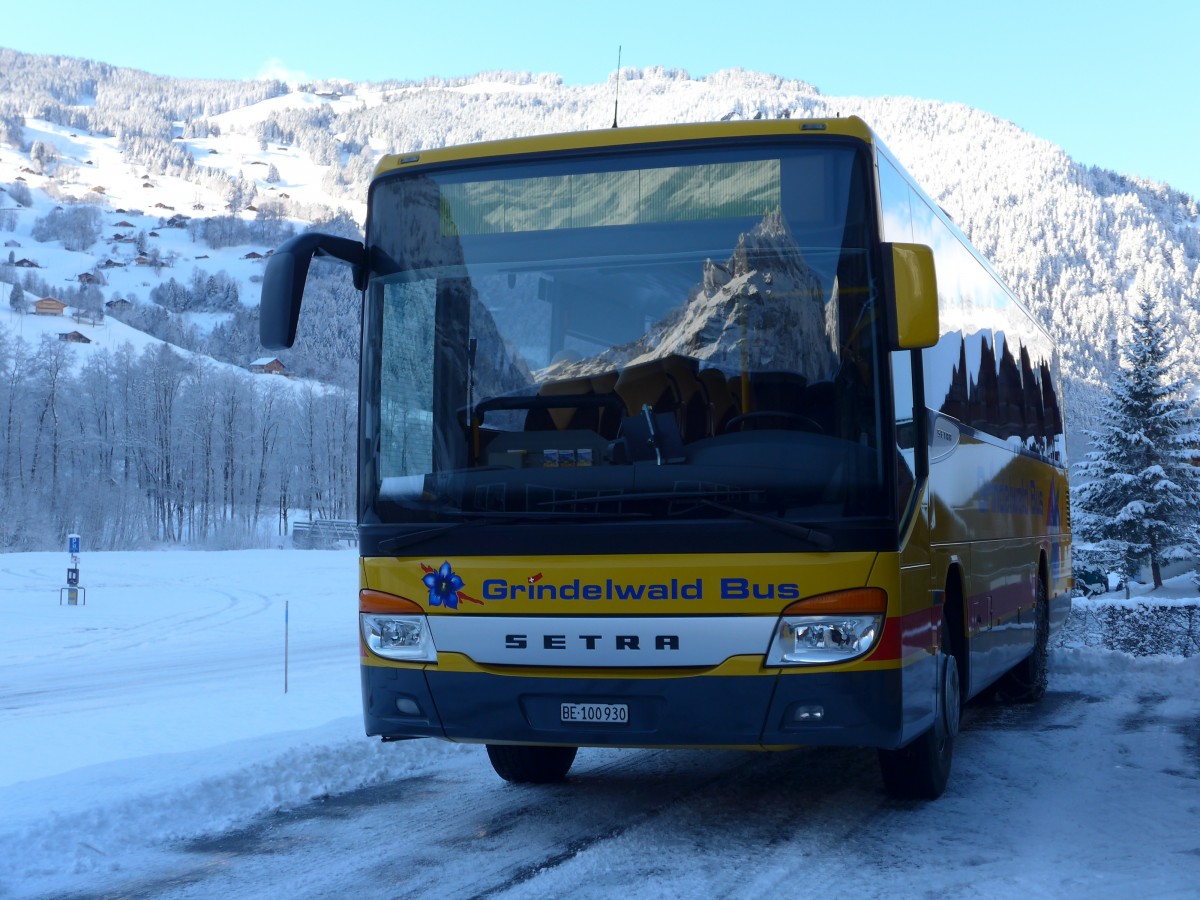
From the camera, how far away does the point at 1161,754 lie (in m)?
8.77

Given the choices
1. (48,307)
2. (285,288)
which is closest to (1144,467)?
(285,288)

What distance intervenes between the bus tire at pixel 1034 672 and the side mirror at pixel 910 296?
6398mm

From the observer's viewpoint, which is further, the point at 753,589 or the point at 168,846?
the point at 168,846

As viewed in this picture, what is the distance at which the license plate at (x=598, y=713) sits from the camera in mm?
5996

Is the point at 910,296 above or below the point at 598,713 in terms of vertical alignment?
Answer: above

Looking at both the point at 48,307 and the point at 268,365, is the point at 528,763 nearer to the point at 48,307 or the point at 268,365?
the point at 268,365

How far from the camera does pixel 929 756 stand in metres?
7.02

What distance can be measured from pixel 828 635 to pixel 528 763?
2.64 meters

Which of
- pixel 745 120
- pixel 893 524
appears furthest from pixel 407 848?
pixel 745 120

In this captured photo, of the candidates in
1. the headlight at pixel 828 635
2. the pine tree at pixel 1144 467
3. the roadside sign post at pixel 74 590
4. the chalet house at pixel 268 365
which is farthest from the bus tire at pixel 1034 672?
the chalet house at pixel 268 365

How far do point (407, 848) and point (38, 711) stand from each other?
24.8 feet

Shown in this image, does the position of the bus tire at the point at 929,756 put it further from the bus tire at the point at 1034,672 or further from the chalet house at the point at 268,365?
the chalet house at the point at 268,365

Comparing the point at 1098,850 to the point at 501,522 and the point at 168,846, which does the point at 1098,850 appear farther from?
the point at 168,846

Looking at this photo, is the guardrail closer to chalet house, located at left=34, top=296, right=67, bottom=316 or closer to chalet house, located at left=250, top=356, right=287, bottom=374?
chalet house, located at left=250, top=356, right=287, bottom=374
